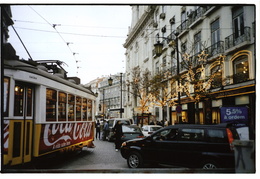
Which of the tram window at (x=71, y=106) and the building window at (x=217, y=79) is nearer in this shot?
the tram window at (x=71, y=106)

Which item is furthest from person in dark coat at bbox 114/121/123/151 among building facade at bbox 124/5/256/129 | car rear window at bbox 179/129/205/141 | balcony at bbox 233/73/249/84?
balcony at bbox 233/73/249/84

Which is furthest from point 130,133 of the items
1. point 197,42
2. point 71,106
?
point 197,42

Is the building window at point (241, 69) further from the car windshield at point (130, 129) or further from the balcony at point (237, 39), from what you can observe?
the car windshield at point (130, 129)

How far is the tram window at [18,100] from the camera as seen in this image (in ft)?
24.4

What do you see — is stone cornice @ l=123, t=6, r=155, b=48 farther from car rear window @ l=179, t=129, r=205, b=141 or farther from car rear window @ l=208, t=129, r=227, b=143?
car rear window @ l=208, t=129, r=227, b=143

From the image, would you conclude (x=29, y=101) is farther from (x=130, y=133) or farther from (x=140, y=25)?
(x=140, y=25)

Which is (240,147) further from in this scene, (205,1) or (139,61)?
(139,61)

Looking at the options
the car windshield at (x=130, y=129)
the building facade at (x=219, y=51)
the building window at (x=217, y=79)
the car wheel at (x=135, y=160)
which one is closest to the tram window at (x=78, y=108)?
the car wheel at (x=135, y=160)

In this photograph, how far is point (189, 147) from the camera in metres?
7.82

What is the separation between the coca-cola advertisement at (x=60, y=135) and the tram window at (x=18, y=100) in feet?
3.48

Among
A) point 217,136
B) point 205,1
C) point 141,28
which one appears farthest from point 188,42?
point 141,28

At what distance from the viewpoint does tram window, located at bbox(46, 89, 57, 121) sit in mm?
8734

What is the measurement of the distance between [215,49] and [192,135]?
36.4 feet

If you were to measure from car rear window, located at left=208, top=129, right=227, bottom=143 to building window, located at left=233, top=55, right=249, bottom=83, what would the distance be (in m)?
8.23
